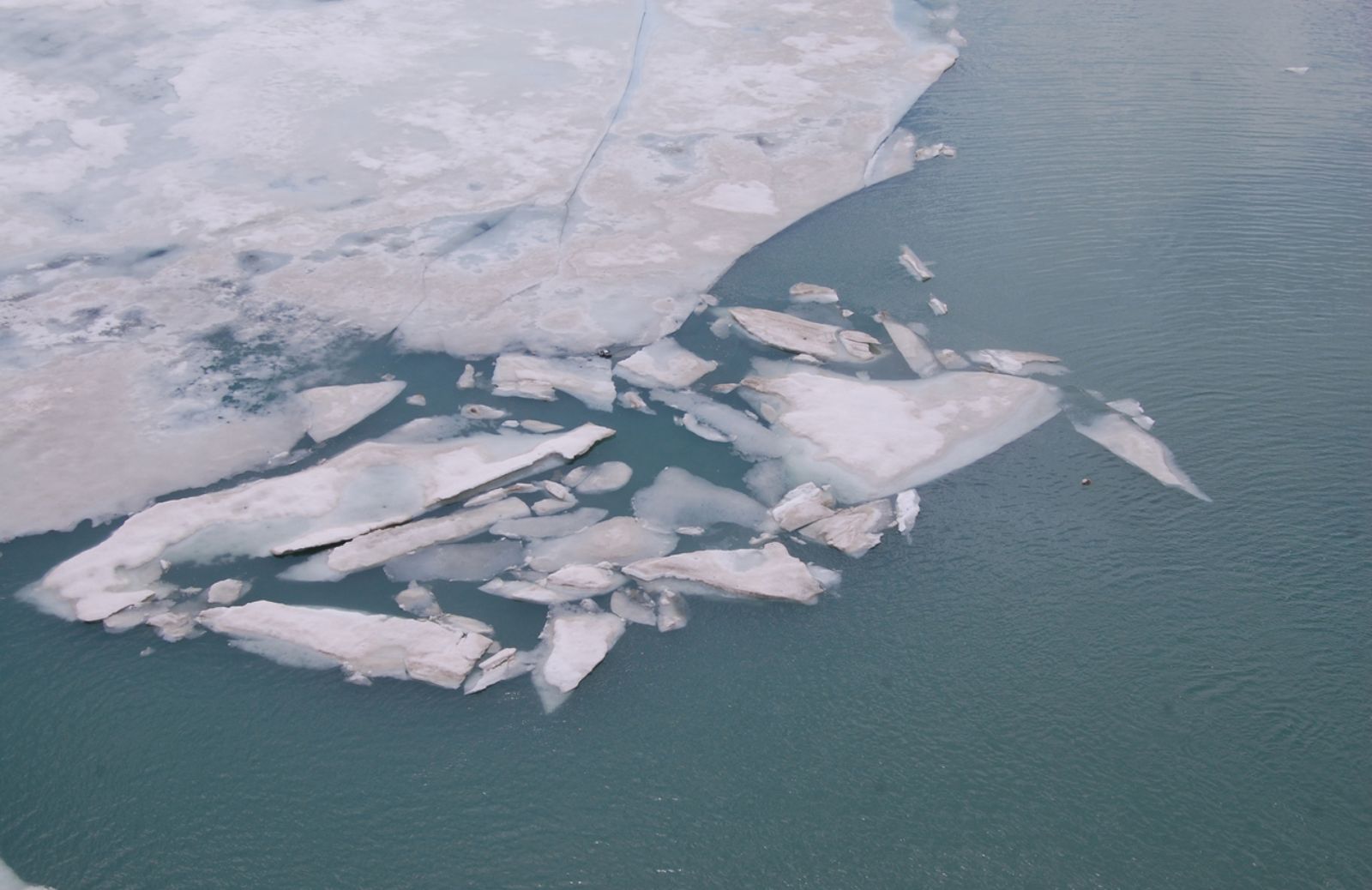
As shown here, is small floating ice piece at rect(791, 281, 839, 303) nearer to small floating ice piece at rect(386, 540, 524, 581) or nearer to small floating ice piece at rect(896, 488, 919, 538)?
small floating ice piece at rect(896, 488, 919, 538)

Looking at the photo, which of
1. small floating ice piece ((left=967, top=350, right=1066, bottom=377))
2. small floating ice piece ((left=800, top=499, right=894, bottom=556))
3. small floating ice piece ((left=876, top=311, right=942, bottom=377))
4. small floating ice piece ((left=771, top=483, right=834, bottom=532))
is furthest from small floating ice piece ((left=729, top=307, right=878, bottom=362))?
small floating ice piece ((left=800, top=499, right=894, bottom=556))

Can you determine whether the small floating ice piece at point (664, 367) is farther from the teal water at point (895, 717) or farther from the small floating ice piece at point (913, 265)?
the small floating ice piece at point (913, 265)

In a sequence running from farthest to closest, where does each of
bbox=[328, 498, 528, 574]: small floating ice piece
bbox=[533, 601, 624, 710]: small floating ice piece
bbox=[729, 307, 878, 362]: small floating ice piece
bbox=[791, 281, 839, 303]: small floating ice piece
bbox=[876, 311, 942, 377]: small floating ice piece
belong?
bbox=[791, 281, 839, 303]: small floating ice piece
bbox=[729, 307, 878, 362]: small floating ice piece
bbox=[876, 311, 942, 377]: small floating ice piece
bbox=[328, 498, 528, 574]: small floating ice piece
bbox=[533, 601, 624, 710]: small floating ice piece

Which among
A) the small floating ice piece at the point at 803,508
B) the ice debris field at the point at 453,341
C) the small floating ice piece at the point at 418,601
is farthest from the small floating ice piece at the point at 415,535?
the small floating ice piece at the point at 803,508

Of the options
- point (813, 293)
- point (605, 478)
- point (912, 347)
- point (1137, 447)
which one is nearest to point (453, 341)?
point (605, 478)

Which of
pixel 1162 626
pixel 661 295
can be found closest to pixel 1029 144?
pixel 661 295

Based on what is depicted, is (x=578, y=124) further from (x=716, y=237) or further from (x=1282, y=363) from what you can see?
(x=1282, y=363)

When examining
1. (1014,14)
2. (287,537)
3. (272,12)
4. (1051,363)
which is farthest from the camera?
(1014,14)
